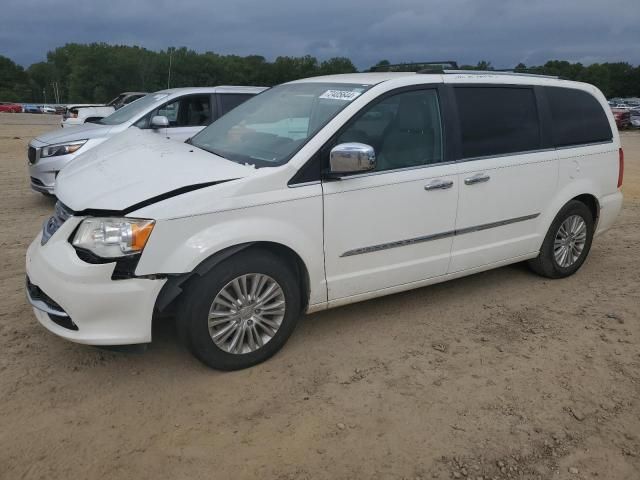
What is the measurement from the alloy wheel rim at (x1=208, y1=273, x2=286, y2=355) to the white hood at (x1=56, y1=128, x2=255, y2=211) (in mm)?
648

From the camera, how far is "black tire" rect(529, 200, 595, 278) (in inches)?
198

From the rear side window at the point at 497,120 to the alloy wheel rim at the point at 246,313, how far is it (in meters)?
1.85

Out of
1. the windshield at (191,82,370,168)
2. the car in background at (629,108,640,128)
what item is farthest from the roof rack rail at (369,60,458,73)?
the car in background at (629,108,640,128)

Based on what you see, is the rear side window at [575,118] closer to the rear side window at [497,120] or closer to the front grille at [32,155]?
the rear side window at [497,120]

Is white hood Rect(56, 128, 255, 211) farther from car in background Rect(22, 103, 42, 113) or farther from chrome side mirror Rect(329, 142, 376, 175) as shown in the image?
car in background Rect(22, 103, 42, 113)

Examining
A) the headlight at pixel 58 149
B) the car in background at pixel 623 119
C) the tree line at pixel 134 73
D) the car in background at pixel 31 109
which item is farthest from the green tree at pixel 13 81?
the headlight at pixel 58 149

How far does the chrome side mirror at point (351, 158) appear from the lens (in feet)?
11.3

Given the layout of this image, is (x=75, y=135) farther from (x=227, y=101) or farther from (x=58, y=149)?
(x=227, y=101)

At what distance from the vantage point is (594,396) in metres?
→ 3.36

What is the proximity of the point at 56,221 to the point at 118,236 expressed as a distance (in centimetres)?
69

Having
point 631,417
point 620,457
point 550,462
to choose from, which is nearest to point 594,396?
point 631,417

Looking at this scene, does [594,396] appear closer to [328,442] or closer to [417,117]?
[328,442]

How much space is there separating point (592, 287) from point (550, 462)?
276 centimetres

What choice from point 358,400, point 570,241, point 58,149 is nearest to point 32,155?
point 58,149
